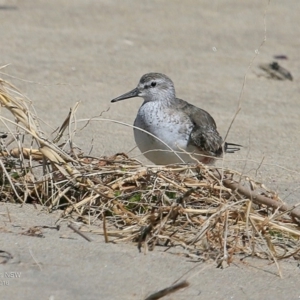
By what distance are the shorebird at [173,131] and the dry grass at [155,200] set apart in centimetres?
79

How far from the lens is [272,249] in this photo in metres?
4.04

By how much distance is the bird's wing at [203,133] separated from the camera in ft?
19.1

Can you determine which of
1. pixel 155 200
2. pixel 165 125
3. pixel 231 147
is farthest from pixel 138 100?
pixel 155 200

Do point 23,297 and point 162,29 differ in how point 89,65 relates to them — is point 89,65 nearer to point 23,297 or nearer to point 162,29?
point 162,29

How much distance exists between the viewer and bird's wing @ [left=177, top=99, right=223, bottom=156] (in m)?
5.83

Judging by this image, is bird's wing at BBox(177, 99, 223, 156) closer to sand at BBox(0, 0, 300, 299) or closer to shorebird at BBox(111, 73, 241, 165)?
shorebird at BBox(111, 73, 241, 165)

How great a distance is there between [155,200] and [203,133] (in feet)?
4.89

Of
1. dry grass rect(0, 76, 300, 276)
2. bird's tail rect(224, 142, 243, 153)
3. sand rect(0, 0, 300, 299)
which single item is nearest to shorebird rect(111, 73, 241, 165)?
bird's tail rect(224, 142, 243, 153)

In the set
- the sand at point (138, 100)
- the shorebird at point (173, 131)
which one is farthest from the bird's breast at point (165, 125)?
the sand at point (138, 100)

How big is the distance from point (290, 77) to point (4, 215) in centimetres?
489

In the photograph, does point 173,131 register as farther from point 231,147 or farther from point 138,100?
point 138,100

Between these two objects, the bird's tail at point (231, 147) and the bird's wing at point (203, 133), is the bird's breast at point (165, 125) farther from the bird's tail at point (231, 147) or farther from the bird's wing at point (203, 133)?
the bird's tail at point (231, 147)

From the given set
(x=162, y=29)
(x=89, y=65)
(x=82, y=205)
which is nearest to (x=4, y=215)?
(x=82, y=205)

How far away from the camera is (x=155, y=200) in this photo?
4449 mm
